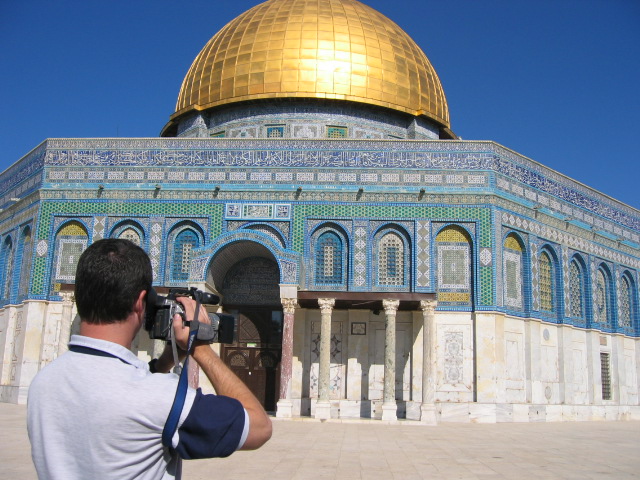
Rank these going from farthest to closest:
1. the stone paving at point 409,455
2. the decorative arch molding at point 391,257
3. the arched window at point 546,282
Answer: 1. the arched window at point 546,282
2. the decorative arch molding at point 391,257
3. the stone paving at point 409,455

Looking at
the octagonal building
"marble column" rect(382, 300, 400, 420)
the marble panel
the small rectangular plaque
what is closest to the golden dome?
the octagonal building

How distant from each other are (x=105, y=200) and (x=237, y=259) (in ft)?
13.8

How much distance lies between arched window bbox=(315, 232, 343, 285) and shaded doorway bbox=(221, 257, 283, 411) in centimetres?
171

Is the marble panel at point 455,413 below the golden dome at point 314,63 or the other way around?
below

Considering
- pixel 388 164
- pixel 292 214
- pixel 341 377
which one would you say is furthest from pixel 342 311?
pixel 388 164

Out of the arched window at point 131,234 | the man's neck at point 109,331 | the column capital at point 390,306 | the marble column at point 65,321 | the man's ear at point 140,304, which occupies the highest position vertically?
the arched window at point 131,234

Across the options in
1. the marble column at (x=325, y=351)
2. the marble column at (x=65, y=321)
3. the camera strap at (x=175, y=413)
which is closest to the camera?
the camera strap at (x=175, y=413)

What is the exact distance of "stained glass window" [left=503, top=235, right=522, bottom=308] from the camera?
67.3 feet

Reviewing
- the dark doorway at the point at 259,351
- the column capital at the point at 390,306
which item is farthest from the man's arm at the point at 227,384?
the dark doorway at the point at 259,351

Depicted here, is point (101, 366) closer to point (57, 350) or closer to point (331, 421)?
point (331, 421)

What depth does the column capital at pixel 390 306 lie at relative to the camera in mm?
18547

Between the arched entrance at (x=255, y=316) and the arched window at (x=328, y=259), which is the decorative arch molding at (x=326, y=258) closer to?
the arched window at (x=328, y=259)

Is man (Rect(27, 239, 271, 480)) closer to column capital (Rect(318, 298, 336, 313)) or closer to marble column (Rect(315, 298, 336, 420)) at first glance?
marble column (Rect(315, 298, 336, 420))

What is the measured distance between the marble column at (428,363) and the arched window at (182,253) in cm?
675
